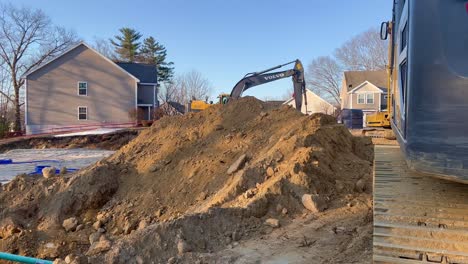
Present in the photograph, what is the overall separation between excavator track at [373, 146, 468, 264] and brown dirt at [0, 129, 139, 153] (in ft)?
77.5

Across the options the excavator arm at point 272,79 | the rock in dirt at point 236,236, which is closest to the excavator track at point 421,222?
the rock in dirt at point 236,236

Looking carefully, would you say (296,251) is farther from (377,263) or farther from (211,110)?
(211,110)

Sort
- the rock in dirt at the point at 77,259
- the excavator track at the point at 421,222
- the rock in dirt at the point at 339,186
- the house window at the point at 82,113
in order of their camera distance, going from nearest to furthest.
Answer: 1. the excavator track at the point at 421,222
2. the rock in dirt at the point at 77,259
3. the rock in dirt at the point at 339,186
4. the house window at the point at 82,113

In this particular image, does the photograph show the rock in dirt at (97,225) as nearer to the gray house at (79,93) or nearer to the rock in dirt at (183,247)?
the rock in dirt at (183,247)

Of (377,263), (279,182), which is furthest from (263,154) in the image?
(377,263)

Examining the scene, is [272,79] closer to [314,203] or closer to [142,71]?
[314,203]

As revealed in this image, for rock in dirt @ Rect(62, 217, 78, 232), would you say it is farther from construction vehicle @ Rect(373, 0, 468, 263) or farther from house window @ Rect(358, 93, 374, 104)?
house window @ Rect(358, 93, 374, 104)

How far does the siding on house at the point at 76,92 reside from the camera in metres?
34.9

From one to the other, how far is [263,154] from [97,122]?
1230 inches

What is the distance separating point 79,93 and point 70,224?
3063 centimetres

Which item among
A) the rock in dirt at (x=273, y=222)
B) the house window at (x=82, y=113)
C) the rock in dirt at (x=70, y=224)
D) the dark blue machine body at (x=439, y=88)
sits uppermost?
the house window at (x=82, y=113)

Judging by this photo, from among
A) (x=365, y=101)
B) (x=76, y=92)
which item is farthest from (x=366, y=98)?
(x=76, y=92)

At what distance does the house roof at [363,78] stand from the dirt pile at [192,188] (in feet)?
140

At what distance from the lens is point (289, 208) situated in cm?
571
